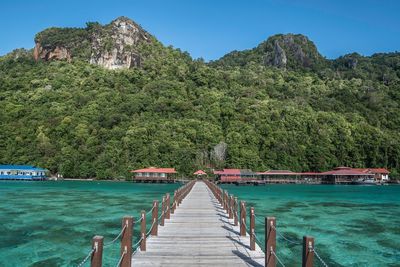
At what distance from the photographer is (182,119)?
97.4 metres

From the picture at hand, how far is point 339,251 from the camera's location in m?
14.1

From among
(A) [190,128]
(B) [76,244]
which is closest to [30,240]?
(B) [76,244]

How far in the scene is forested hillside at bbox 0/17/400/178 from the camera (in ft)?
282

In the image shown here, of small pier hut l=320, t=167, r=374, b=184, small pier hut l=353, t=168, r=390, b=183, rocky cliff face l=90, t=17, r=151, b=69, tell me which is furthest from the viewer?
rocky cliff face l=90, t=17, r=151, b=69

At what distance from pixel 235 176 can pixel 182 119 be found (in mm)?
26754

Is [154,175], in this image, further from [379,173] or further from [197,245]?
[197,245]

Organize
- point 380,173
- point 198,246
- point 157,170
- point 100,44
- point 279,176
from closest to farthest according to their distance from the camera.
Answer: point 198,246
point 157,170
point 279,176
point 380,173
point 100,44

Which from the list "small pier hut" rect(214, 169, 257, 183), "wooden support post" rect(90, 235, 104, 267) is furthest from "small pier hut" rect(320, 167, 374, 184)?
"wooden support post" rect(90, 235, 104, 267)

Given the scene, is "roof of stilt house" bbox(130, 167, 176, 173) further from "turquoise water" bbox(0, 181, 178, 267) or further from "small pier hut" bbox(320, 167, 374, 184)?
"turquoise water" bbox(0, 181, 178, 267)

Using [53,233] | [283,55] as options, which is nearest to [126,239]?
[53,233]

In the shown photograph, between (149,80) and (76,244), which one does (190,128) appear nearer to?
(149,80)

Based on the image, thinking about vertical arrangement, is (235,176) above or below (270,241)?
below

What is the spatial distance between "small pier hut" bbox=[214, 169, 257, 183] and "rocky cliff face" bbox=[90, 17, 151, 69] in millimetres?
72516

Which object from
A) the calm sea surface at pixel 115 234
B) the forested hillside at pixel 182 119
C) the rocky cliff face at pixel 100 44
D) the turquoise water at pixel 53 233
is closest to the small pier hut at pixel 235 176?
the forested hillside at pixel 182 119
